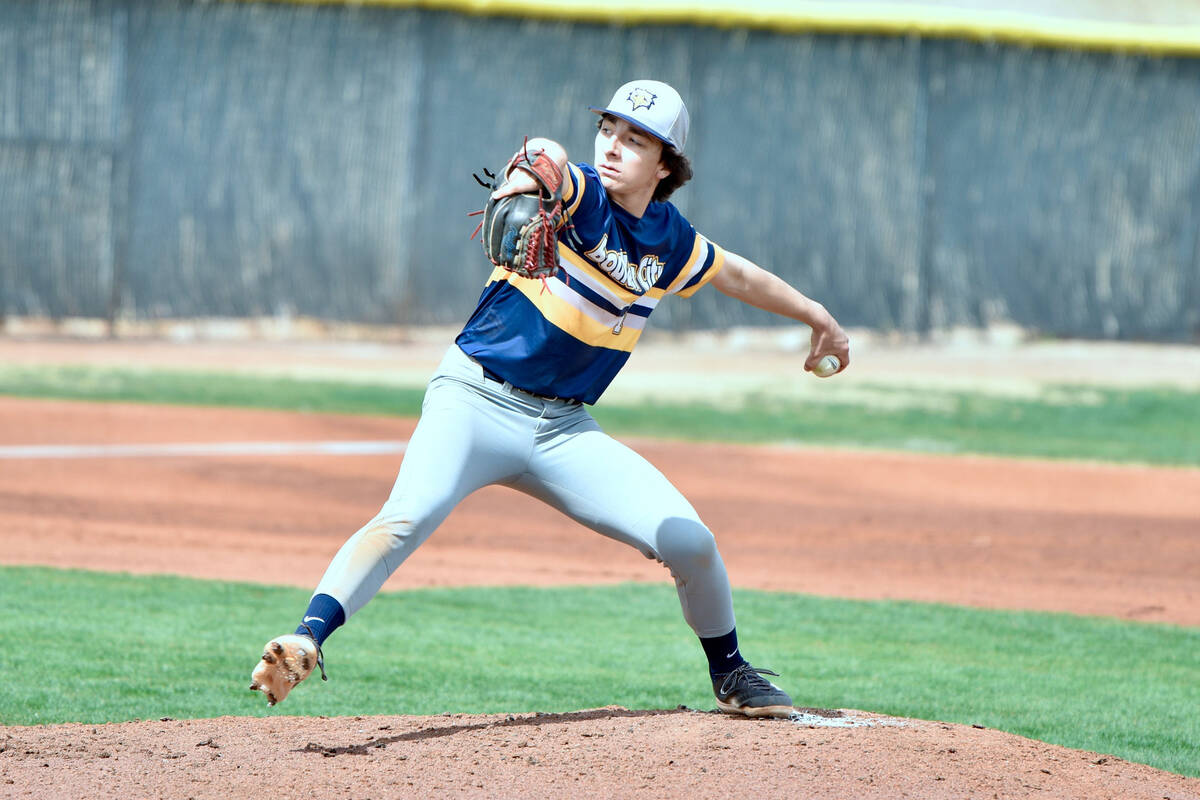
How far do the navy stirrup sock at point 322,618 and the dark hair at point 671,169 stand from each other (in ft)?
4.85

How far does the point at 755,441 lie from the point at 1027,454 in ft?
7.82

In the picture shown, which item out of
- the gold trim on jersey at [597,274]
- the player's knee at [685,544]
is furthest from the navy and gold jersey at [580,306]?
the player's knee at [685,544]

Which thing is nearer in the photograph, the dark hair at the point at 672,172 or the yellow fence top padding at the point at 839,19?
the dark hair at the point at 672,172

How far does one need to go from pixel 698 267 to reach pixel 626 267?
1.20ft

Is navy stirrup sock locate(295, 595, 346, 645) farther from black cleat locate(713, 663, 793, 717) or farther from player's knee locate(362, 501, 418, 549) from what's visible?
black cleat locate(713, 663, 793, 717)

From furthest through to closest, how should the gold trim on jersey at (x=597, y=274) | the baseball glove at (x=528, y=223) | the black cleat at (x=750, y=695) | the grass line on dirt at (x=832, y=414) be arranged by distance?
the grass line on dirt at (x=832, y=414) → the black cleat at (x=750, y=695) → the gold trim on jersey at (x=597, y=274) → the baseball glove at (x=528, y=223)

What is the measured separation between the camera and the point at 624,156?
4.07m

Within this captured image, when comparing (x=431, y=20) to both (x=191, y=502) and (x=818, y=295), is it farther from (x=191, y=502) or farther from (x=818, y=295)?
(x=191, y=502)

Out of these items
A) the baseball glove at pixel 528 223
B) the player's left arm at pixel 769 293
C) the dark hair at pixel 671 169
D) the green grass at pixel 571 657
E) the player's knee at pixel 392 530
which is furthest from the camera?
the green grass at pixel 571 657

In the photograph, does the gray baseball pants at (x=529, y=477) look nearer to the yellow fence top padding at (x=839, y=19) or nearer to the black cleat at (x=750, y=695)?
the black cleat at (x=750, y=695)

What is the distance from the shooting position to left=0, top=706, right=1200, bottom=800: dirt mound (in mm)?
3576

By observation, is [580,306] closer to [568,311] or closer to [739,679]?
[568,311]

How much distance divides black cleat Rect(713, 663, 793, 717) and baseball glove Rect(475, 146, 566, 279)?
1436 mm

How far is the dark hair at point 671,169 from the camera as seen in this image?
13.6 ft
